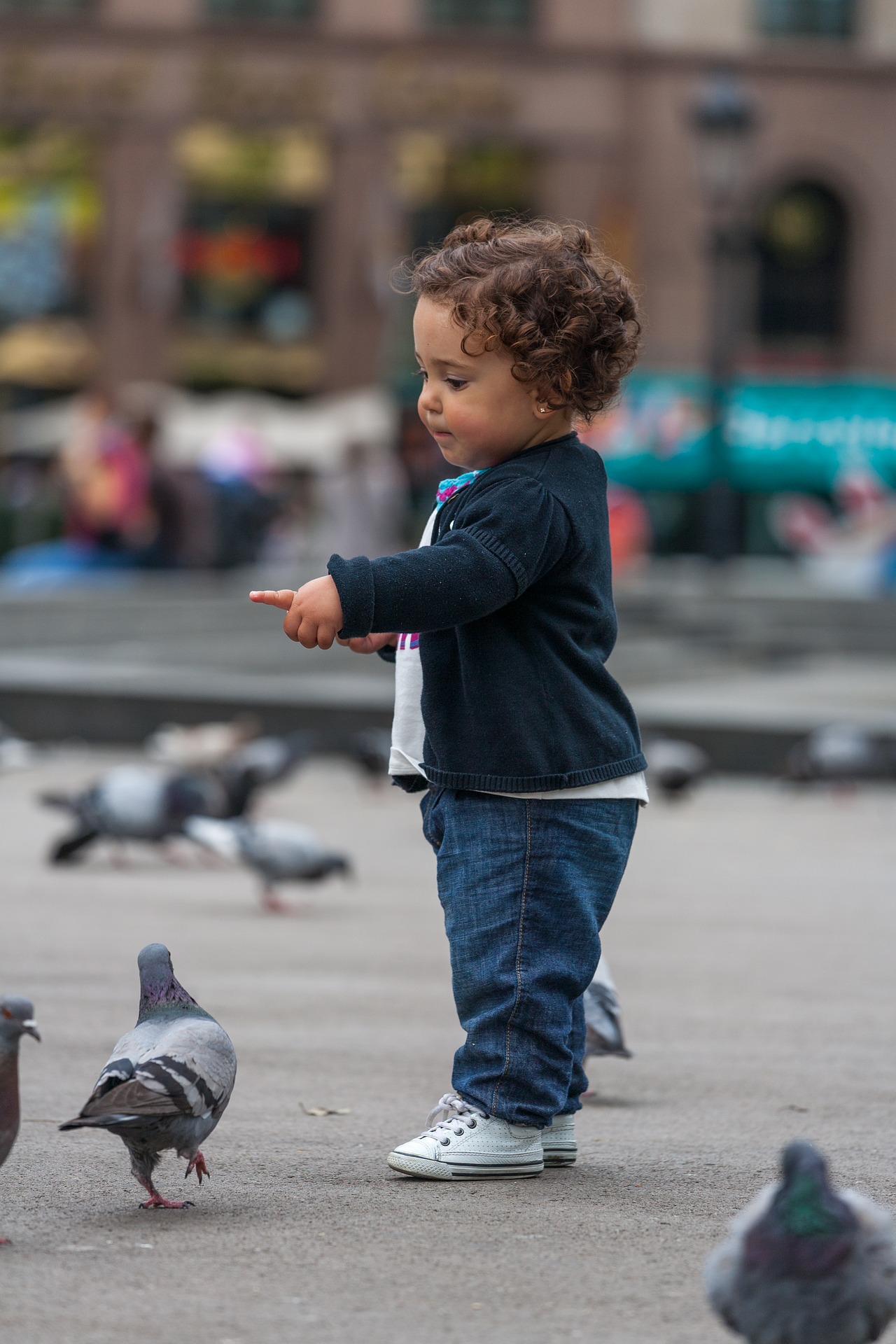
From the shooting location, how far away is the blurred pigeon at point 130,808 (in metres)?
7.38

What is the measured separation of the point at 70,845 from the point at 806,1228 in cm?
557

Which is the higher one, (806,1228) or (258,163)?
(258,163)

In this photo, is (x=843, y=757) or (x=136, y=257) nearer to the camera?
(x=843, y=757)

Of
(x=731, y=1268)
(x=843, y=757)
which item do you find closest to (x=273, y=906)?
(x=843, y=757)

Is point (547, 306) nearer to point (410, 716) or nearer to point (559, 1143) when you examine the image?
point (410, 716)

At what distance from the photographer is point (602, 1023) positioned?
3.82m

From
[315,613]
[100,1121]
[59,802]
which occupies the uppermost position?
[315,613]

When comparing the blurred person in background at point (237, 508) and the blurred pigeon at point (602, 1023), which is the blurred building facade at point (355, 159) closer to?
the blurred person in background at point (237, 508)

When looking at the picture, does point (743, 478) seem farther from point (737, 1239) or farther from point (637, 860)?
point (737, 1239)

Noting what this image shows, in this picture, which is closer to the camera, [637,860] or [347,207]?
[637,860]

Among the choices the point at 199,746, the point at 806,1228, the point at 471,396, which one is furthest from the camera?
the point at 199,746

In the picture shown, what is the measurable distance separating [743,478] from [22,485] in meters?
11.4

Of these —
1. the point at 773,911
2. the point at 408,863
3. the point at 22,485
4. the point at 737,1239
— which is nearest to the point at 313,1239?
Answer: the point at 737,1239

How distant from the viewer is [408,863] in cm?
786
